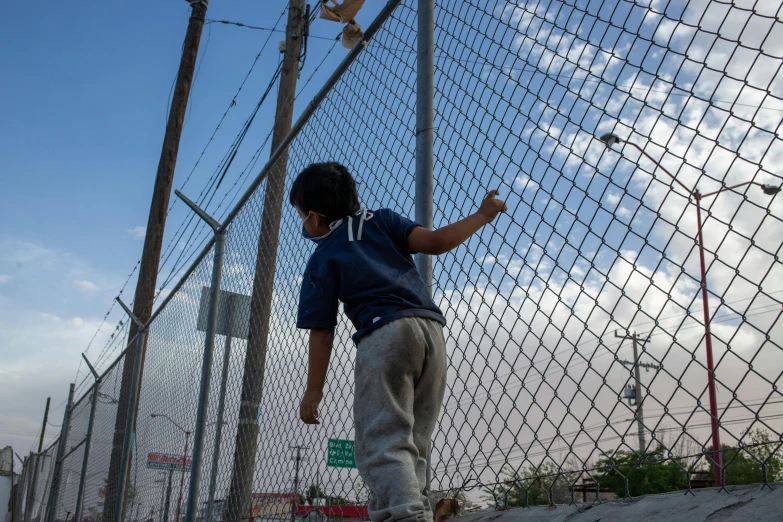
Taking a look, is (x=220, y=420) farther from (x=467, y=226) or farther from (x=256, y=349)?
(x=467, y=226)

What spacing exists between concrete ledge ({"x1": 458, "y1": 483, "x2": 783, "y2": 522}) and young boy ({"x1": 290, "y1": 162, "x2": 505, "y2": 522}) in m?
0.36

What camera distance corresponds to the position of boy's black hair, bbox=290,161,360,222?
2152mm

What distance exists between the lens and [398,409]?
5.71 ft

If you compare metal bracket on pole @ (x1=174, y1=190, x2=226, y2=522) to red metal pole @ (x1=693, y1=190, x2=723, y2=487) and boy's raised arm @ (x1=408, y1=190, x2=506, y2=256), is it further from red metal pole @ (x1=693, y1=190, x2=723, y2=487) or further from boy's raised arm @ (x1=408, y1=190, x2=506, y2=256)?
red metal pole @ (x1=693, y1=190, x2=723, y2=487)

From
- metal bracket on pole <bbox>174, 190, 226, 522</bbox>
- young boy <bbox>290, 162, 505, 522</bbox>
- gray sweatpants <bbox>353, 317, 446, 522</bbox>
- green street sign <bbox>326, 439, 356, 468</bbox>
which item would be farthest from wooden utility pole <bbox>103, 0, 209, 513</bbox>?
gray sweatpants <bbox>353, 317, 446, 522</bbox>

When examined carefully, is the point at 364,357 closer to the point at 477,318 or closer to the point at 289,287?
the point at 477,318

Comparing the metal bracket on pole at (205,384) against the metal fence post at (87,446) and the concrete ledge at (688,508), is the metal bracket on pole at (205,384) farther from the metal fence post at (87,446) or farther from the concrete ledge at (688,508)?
the metal fence post at (87,446)

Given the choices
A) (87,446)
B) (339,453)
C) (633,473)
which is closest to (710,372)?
(633,473)

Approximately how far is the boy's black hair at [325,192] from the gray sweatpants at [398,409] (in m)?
0.49

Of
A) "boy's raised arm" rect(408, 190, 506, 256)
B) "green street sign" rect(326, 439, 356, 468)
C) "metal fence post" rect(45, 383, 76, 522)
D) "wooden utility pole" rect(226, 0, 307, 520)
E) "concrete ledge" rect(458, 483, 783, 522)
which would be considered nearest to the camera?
"concrete ledge" rect(458, 483, 783, 522)

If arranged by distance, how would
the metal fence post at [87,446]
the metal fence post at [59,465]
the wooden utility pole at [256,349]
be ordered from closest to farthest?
the wooden utility pole at [256,349] < the metal fence post at [87,446] < the metal fence post at [59,465]

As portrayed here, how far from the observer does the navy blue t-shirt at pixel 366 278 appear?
1900mm

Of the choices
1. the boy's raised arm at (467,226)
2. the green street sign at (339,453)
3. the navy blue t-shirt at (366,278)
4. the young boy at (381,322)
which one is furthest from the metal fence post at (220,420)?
the boy's raised arm at (467,226)

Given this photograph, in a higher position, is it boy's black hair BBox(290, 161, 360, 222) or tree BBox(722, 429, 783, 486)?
boy's black hair BBox(290, 161, 360, 222)
